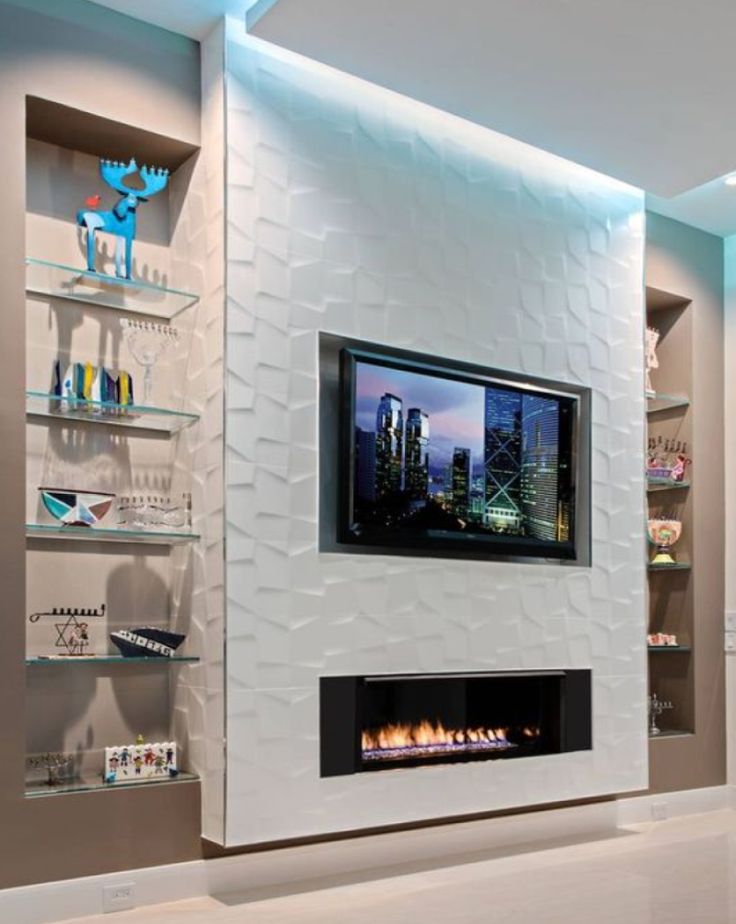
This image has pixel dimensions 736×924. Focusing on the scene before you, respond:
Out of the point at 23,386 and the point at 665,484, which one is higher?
the point at 23,386

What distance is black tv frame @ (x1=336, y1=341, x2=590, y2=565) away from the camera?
A: 415 cm

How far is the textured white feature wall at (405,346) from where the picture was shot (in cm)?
390

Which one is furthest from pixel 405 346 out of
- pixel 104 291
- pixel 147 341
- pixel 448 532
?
pixel 104 291

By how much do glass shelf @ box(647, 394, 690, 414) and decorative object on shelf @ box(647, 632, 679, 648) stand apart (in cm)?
125

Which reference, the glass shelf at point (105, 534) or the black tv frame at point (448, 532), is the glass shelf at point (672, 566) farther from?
the glass shelf at point (105, 534)

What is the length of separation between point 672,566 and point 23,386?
3573 millimetres

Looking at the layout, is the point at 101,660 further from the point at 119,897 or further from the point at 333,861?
the point at 333,861

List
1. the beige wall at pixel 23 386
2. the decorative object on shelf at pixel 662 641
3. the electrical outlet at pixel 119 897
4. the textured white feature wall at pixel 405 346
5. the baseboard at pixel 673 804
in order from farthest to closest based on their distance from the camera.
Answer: the decorative object on shelf at pixel 662 641 → the baseboard at pixel 673 804 → the textured white feature wall at pixel 405 346 → the electrical outlet at pixel 119 897 → the beige wall at pixel 23 386

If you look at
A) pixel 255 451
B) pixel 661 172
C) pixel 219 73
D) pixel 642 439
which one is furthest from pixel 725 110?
pixel 255 451

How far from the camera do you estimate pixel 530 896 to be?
3.89 m

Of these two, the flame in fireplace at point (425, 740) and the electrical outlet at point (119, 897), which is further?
the flame in fireplace at point (425, 740)

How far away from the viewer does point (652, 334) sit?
5.82 meters

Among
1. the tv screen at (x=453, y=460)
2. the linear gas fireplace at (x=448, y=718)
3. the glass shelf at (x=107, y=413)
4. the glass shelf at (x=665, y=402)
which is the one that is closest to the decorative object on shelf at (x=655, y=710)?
the linear gas fireplace at (x=448, y=718)

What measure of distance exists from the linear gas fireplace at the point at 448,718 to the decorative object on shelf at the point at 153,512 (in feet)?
2.68
